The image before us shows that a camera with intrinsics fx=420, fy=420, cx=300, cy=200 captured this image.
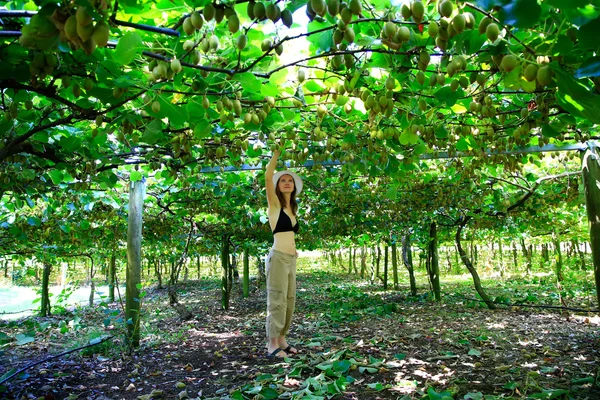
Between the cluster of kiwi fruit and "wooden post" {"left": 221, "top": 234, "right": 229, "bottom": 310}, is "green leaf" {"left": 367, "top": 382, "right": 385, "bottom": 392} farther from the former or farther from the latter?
"wooden post" {"left": 221, "top": 234, "right": 229, "bottom": 310}

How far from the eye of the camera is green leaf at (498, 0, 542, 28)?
3.65 feet

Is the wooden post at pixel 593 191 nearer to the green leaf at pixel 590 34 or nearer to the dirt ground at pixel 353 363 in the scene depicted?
the dirt ground at pixel 353 363

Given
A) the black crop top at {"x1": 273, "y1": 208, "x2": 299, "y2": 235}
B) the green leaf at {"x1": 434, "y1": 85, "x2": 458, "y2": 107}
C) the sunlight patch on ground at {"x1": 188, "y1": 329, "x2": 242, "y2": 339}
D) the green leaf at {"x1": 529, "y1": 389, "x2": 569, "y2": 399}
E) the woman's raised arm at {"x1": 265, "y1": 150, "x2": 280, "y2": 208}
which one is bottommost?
the sunlight patch on ground at {"x1": 188, "y1": 329, "x2": 242, "y2": 339}

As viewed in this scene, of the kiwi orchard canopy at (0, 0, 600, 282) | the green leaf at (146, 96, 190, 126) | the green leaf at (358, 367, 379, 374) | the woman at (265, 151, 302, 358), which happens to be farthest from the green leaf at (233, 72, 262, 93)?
the green leaf at (358, 367, 379, 374)

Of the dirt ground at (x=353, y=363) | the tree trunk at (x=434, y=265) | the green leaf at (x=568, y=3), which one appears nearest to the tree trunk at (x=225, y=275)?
the dirt ground at (x=353, y=363)

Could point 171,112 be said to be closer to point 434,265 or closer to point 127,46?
point 127,46

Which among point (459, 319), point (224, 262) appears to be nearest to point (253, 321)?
point (224, 262)

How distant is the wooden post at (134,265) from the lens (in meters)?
5.04

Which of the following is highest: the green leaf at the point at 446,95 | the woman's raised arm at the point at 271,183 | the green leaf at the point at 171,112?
the green leaf at the point at 446,95

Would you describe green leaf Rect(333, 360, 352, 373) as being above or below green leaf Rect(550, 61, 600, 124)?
below

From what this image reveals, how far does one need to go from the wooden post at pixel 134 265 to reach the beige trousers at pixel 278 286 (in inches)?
82.0

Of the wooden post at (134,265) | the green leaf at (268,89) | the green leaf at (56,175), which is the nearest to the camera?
the green leaf at (268,89)

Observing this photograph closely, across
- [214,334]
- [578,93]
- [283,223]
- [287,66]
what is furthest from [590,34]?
[214,334]

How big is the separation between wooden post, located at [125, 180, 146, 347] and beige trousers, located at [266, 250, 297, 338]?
208 cm
